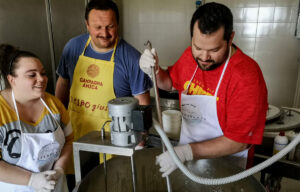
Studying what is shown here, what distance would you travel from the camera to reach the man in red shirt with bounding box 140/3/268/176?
3.10 feet

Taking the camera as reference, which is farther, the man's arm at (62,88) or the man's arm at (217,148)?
the man's arm at (62,88)

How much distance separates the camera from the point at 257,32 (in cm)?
285

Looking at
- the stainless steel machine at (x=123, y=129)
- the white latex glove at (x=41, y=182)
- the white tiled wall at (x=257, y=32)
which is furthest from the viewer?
the white tiled wall at (x=257, y=32)

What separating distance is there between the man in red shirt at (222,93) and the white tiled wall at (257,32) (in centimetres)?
204

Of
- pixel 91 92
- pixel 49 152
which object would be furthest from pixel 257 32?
pixel 49 152

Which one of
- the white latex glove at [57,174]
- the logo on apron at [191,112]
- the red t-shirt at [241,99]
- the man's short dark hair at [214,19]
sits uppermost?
the man's short dark hair at [214,19]

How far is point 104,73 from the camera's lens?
1429 mm

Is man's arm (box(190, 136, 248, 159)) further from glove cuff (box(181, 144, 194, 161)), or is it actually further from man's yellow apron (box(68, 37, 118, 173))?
man's yellow apron (box(68, 37, 118, 173))

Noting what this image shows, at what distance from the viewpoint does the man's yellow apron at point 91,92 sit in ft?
4.69

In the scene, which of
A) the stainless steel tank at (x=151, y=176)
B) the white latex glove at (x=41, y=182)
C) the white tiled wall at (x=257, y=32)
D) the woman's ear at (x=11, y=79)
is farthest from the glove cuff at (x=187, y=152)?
the white tiled wall at (x=257, y=32)

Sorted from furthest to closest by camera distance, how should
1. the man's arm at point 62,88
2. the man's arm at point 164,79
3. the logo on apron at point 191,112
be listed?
the man's arm at point 62,88, the man's arm at point 164,79, the logo on apron at point 191,112

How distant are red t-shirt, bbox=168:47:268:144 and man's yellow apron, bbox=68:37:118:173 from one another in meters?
0.60

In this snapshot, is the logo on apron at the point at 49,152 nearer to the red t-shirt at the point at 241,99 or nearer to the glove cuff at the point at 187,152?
the glove cuff at the point at 187,152

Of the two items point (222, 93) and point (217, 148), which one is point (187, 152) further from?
point (222, 93)
